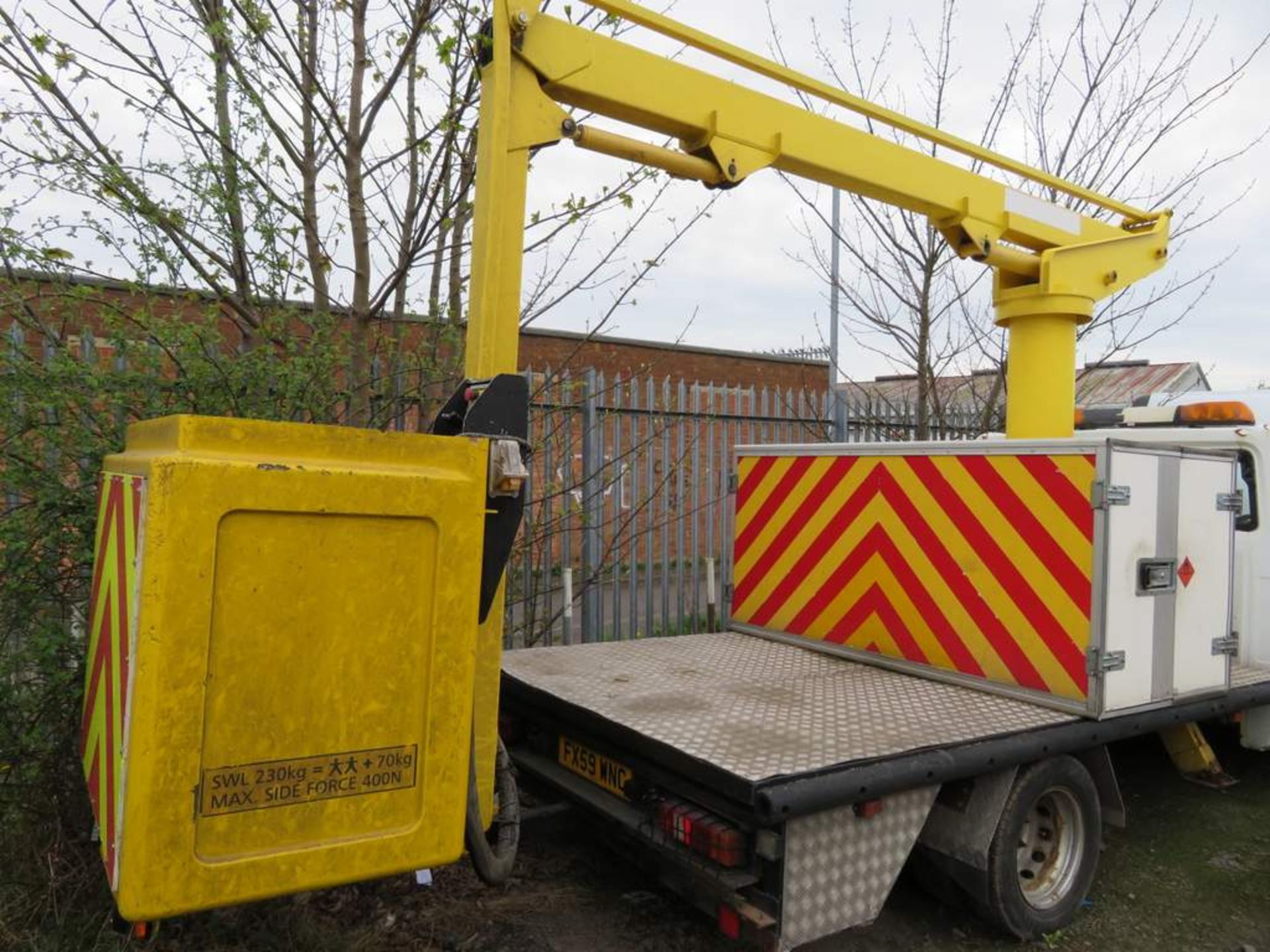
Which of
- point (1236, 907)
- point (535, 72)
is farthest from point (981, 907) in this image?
point (535, 72)

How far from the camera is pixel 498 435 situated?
8.55 feet

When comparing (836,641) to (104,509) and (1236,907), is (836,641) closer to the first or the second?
(1236,907)

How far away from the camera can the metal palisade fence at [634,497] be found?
20.2 feet

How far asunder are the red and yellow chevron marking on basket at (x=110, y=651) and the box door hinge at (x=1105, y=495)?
11.1 feet

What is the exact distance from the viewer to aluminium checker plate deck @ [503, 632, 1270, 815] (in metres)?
2.92

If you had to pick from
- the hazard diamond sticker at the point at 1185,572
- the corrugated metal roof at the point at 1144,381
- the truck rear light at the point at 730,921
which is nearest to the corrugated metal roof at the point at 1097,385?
the corrugated metal roof at the point at 1144,381

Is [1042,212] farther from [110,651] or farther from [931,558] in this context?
[110,651]

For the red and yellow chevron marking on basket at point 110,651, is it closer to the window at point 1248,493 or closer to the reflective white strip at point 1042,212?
the reflective white strip at point 1042,212

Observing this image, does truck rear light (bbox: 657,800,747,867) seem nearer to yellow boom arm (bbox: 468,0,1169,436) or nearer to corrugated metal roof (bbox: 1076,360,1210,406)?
yellow boom arm (bbox: 468,0,1169,436)

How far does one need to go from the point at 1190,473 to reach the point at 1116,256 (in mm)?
1770

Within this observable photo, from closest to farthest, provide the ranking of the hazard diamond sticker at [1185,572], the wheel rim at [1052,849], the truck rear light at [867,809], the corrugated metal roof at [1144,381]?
the truck rear light at [867,809] < the wheel rim at [1052,849] < the hazard diamond sticker at [1185,572] < the corrugated metal roof at [1144,381]

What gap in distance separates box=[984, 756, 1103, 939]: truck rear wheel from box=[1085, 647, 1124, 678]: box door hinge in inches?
14.4

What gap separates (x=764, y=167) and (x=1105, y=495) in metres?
1.95

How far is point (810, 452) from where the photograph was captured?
4.98m
